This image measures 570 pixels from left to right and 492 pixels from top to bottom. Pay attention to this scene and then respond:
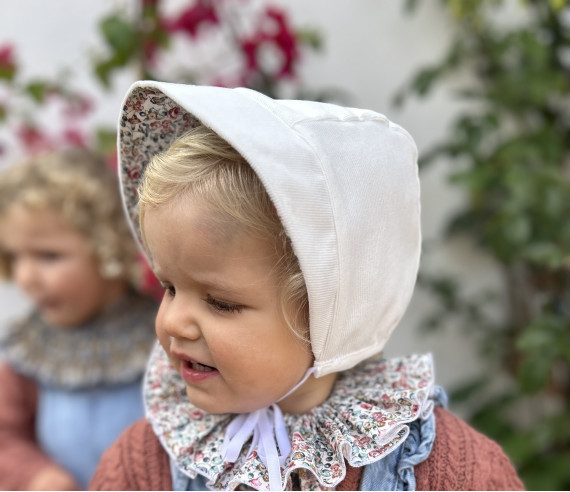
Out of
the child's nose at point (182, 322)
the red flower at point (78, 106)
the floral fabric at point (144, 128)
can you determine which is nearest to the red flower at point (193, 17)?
the red flower at point (78, 106)

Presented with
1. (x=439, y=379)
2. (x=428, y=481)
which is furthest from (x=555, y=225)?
(x=428, y=481)

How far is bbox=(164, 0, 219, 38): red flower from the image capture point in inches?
63.2

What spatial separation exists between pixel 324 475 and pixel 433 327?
126 centimetres

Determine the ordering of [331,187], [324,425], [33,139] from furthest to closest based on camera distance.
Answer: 1. [33,139]
2. [324,425]
3. [331,187]

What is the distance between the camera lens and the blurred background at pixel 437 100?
1.64 metres

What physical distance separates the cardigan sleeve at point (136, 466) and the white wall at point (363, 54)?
4.02 feet

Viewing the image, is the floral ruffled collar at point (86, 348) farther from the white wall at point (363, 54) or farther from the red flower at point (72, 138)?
the white wall at point (363, 54)

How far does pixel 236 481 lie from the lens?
0.80 meters

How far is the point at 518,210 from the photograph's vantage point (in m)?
1.53

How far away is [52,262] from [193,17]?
0.72 metres

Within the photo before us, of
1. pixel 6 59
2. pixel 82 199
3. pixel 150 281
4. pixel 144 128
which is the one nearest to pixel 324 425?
pixel 144 128

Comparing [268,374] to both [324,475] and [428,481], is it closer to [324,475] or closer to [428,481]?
[324,475]

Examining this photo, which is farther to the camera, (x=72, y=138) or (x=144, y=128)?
(x=72, y=138)

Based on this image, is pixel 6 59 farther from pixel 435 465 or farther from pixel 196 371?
pixel 435 465
